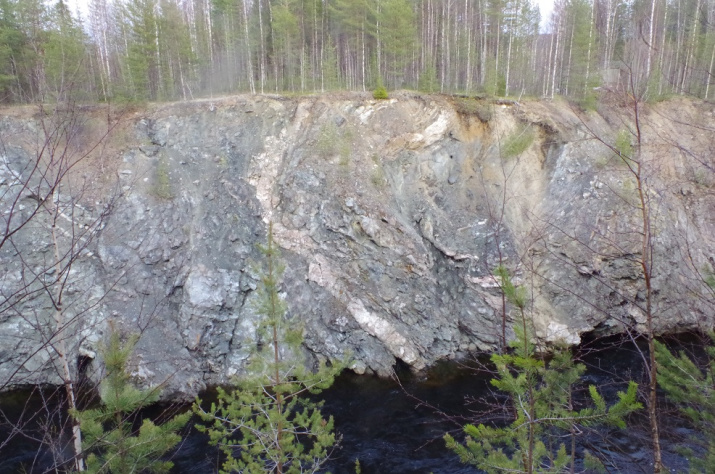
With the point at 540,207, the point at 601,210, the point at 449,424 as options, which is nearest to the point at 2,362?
the point at 449,424

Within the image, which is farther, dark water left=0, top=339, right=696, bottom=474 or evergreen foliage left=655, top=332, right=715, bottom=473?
dark water left=0, top=339, right=696, bottom=474

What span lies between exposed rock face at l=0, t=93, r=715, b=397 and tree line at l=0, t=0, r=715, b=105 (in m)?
4.53

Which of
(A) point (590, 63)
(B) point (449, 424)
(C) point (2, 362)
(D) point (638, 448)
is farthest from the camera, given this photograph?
(A) point (590, 63)

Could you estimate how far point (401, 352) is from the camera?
1468cm

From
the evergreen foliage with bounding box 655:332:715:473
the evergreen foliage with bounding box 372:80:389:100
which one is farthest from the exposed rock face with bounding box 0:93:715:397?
the evergreen foliage with bounding box 655:332:715:473

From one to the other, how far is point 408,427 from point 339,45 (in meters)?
26.9

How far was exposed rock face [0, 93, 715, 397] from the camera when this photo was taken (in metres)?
14.7

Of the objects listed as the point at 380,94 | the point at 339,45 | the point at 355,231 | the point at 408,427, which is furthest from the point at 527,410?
the point at 339,45

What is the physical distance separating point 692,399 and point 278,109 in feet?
59.6

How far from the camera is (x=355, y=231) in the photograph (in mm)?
16344

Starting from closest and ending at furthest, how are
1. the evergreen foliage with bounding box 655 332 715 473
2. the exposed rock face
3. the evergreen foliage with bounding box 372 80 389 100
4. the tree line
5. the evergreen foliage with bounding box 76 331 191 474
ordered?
the evergreen foliage with bounding box 76 331 191 474
the evergreen foliage with bounding box 655 332 715 473
the exposed rock face
the evergreen foliage with bounding box 372 80 389 100
the tree line

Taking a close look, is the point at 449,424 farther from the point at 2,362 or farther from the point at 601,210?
the point at 2,362

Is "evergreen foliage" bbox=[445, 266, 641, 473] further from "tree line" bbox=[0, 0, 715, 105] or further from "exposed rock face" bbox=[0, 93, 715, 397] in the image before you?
"tree line" bbox=[0, 0, 715, 105]

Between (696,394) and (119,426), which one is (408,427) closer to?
(696,394)
